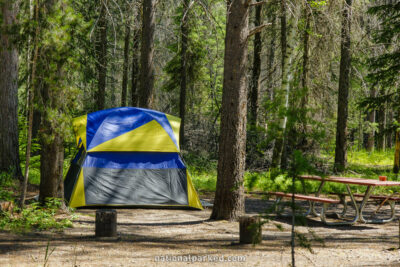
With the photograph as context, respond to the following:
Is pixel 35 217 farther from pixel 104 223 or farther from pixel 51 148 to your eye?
pixel 104 223

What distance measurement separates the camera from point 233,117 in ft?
26.3

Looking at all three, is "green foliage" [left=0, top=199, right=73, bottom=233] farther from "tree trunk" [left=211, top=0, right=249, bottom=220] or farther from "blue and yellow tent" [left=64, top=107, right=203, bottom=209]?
"tree trunk" [left=211, top=0, right=249, bottom=220]

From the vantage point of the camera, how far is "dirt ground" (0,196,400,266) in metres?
5.54

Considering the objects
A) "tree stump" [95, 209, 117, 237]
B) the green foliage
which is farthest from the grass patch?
the green foliage

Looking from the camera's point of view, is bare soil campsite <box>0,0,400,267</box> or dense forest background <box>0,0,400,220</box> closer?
bare soil campsite <box>0,0,400,267</box>

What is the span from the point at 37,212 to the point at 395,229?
249 inches

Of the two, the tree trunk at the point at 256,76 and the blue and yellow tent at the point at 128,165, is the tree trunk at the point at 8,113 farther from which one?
the tree trunk at the point at 256,76

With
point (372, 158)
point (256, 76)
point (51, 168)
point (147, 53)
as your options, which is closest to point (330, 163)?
point (256, 76)

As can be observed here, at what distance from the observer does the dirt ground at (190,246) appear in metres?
5.54

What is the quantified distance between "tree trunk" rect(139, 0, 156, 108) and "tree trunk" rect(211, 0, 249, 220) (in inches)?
186

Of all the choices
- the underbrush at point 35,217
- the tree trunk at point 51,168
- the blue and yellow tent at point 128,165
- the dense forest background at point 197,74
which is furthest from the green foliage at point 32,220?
the blue and yellow tent at point 128,165

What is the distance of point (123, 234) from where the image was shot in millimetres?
7109

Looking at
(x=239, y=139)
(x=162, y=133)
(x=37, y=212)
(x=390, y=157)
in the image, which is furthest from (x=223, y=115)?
(x=390, y=157)

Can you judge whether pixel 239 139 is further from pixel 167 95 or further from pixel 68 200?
pixel 167 95
